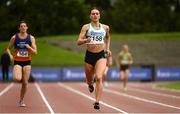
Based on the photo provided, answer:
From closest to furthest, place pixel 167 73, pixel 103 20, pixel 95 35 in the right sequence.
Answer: pixel 95 35 < pixel 167 73 < pixel 103 20

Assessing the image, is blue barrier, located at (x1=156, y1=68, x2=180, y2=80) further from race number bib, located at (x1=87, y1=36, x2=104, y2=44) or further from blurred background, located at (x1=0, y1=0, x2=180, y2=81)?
race number bib, located at (x1=87, y1=36, x2=104, y2=44)

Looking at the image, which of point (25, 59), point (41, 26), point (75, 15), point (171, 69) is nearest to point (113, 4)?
point (75, 15)

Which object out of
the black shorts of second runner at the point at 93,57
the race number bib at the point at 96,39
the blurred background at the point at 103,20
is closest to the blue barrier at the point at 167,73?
the blurred background at the point at 103,20

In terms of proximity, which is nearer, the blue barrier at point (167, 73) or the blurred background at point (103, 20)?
the blurred background at point (103, 20)

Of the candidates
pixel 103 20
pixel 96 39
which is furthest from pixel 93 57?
pixel 103 20

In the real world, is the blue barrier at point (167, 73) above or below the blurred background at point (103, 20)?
below

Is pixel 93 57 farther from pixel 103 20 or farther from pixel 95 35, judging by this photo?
pixel 103 20

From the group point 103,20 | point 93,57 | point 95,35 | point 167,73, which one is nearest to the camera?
point 95,35

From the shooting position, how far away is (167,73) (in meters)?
43.1

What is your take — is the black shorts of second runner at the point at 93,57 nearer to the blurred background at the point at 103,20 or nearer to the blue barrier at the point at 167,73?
the blurred background at the point at 103,20

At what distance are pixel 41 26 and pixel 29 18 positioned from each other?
1319 cm

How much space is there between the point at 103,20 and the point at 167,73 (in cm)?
5232

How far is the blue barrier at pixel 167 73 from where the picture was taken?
42562 mm

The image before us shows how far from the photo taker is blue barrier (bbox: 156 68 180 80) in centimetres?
4256
